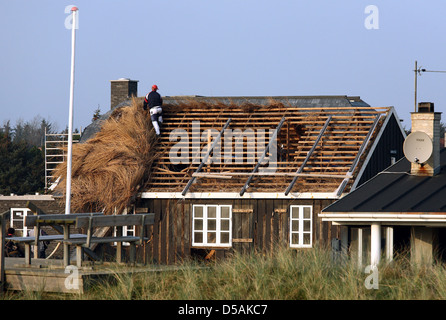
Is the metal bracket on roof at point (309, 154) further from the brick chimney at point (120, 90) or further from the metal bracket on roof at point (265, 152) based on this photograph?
the brick chimney at point (120, 90)

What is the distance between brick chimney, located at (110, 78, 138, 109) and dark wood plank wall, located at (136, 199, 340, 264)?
1267cm

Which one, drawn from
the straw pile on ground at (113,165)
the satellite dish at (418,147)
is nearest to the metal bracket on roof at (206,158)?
the straw pile on ground at (113,165)

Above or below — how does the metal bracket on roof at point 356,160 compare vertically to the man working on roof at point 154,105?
below

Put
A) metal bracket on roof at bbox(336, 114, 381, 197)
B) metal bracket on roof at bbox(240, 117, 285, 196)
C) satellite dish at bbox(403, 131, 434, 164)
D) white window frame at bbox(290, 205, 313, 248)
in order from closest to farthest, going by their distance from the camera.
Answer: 1. satellite dish at bbox(403, 131, 434, 164)
2. metal bracket on roof at bbox(336, 114, 381, 197)
3. white window frame at bbox(290, 205, 313, 248)
4. metal bracket on roof at bbox(240, 117, 285, 196)

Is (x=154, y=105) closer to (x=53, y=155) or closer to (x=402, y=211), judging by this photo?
(x=53, y=155)

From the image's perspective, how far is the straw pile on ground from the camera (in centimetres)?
2733

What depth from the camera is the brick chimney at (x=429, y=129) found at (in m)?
23.5

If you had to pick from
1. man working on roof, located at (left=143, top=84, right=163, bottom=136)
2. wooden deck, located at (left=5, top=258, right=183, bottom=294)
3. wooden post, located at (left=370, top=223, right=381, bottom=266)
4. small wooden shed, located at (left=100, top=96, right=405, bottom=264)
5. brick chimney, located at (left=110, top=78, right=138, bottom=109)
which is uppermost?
brick chimney, located at (left=110, top=78, right=138, bottom=109)

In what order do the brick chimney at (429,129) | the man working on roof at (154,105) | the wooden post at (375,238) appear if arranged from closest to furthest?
the wooden post at (375,238)
the brick chimney at (429,129)
the man working on roof at (154,105)

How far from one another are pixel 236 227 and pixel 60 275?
12.7 metres

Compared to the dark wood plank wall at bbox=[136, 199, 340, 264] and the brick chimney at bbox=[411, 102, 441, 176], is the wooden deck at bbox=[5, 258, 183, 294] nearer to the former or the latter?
the dark wood plank wall at bbox=[136, 199, 340, 264]

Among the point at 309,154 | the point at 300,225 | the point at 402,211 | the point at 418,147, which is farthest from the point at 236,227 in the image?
the point at 402,211

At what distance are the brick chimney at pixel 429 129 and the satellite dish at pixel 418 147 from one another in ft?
0.71

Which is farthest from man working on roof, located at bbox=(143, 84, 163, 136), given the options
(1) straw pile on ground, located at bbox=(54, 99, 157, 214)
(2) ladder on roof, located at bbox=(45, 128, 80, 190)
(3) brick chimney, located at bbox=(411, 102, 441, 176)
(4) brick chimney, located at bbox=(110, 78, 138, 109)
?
(4) brick chimney, located at bbox=(110, 78, 138, 109)
